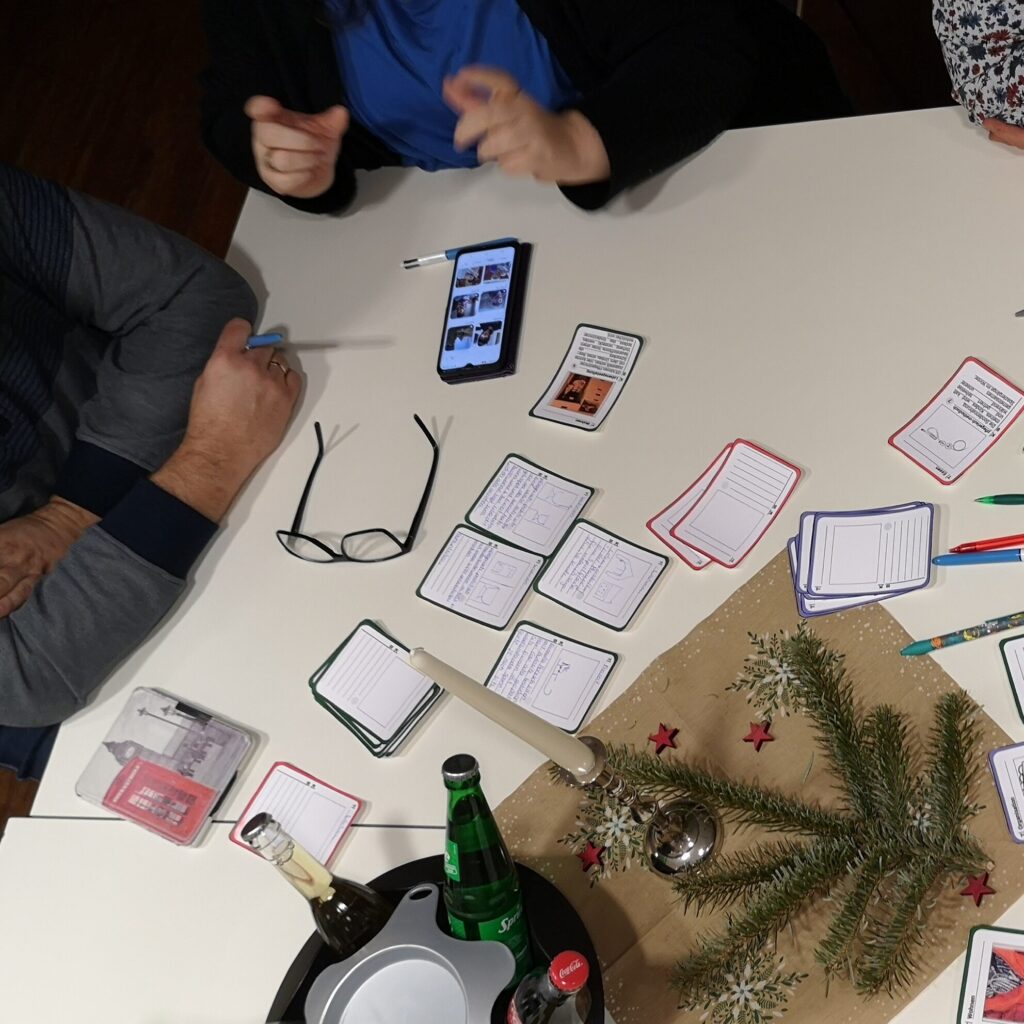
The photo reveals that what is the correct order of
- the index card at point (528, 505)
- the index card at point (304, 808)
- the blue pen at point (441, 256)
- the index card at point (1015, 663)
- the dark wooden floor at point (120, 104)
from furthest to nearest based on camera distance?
the dark wooden floor at point (120, 104), the blue pen at point (441, 256), the index card at point (528, 505), the index card at point (304, 808), the index card at point (1015, 663)

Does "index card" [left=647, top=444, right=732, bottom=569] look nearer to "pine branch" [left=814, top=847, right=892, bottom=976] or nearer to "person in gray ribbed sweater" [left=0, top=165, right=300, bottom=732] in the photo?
"pine branch" [left=814, top=847, right=892, bottom=976]

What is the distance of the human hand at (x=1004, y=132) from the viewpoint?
124cm

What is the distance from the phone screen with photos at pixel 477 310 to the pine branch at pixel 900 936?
0.77 m

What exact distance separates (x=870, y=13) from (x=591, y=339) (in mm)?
1441

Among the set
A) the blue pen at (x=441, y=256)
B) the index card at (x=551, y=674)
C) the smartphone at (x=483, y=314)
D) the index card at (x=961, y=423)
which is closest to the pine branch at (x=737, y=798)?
the index card at (x=551, y=674)

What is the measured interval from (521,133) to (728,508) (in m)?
0.56

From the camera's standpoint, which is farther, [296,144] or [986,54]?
[296,144]

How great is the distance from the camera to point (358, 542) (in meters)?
1.27

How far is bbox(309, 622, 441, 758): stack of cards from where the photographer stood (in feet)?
3.70

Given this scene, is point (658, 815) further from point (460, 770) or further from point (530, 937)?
point (460, 770)

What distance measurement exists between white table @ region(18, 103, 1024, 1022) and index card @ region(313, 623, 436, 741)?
2 centimetres

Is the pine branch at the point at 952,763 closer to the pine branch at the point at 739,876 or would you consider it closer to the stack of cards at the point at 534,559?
the pine branch at the point at 739,876

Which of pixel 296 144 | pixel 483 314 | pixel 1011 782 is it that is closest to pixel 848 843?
pixel 1011 782

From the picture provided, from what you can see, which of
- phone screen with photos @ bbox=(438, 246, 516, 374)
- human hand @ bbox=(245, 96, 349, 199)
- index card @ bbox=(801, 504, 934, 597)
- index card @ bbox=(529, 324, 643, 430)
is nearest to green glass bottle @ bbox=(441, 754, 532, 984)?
index card @ bbox=(801, 504, 934, 597)
